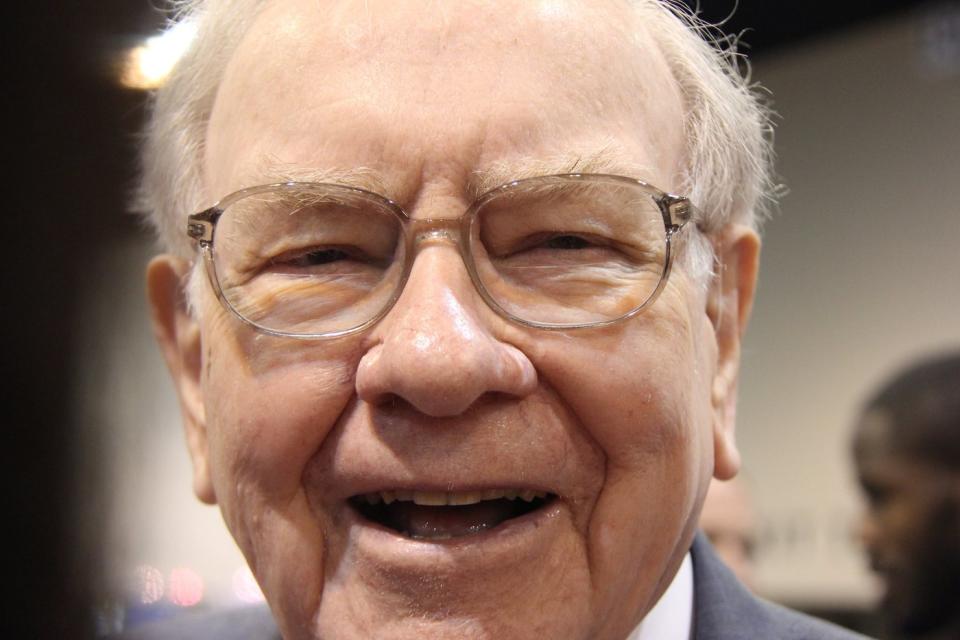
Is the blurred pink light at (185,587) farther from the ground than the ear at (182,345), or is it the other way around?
the ear at (182,345)

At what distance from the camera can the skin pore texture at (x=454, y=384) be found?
102 centimetres

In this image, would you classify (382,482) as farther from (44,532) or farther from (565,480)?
(44,532)

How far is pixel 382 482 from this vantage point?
1033 millimetres

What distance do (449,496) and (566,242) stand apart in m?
0.31

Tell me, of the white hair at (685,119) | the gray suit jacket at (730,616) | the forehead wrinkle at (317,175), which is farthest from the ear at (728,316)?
the forehead wrinkle at (317,175)

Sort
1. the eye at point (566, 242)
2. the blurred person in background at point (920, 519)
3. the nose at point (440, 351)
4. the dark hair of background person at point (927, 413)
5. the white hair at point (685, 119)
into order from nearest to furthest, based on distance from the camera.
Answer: the nose at point (440, 351) < the eye at point (566, 242) < the white hair at point (685, 119) < the blurred person in background at point (920, 519) < the dark hair of background person at point (927, 413)

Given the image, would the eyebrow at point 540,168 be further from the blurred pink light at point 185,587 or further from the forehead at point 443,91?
the blurred pink light at point 185,587

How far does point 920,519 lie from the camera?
2066mm

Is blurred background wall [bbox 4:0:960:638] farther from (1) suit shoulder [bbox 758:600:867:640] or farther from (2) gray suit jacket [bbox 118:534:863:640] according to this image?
(1) suit shoulder [bbox 758:600:867:640]

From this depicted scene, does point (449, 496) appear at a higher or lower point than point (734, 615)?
higher

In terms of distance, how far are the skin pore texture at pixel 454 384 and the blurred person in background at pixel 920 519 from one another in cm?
102

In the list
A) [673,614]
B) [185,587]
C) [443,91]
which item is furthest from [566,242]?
[185,587]

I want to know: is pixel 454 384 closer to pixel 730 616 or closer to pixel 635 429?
pixel 635 429

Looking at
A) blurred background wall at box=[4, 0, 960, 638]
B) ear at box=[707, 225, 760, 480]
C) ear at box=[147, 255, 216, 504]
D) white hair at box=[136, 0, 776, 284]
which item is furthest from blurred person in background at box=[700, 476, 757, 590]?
ear at box=[147, 255, 216, 504]
